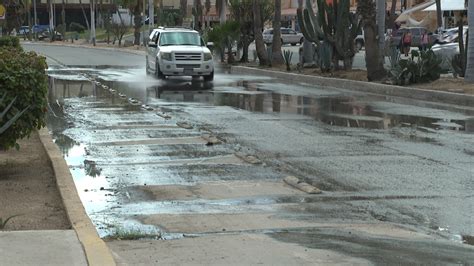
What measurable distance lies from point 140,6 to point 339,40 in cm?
4730

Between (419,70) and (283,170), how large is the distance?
13623 mm

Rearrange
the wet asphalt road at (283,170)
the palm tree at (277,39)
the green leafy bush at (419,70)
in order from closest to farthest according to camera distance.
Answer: the wet asphalt road at (283,170) → the green leafy bush at (419,70) → the palm tree at (277,39)

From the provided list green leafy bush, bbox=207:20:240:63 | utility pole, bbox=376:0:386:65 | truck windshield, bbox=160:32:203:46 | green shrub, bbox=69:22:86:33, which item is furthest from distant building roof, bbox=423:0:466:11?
green shrub, bbox=69:22:86:33

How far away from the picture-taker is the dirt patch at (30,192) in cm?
771

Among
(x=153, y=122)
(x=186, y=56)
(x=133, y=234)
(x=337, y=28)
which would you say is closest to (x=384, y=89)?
(x=337, y=28)

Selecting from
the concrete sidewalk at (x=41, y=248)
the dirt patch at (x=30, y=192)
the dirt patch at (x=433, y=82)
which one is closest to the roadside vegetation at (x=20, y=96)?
the dirt patch at (x=30, y=192)

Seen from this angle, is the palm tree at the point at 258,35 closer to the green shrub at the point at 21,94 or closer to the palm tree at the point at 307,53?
the palm tree at the point at 307,53

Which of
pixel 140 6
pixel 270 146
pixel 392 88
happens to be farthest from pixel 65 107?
pixel 140 6

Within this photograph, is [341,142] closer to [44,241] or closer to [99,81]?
[44,241]

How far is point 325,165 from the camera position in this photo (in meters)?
11.1

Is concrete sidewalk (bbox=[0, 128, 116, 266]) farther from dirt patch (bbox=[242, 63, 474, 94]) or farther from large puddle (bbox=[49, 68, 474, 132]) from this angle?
dirt patch (bbox=[242, 63, 474, 94])

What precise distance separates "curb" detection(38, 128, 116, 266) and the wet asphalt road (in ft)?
0.84

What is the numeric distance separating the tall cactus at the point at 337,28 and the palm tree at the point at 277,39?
5.23 m

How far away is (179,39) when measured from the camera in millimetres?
29266
